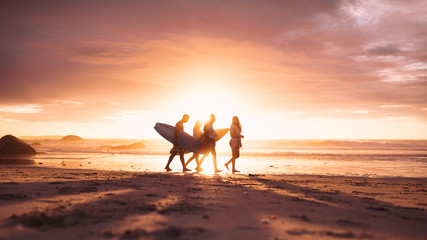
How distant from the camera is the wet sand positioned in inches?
144

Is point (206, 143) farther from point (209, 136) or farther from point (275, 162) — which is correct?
point (275, 162)

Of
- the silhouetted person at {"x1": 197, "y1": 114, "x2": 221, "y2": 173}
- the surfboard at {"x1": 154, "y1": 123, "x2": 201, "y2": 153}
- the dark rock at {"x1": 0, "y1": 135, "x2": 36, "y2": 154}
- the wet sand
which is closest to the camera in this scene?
the wet sand

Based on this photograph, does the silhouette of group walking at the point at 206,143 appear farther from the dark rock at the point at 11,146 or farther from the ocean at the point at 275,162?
the dark rock at the point at 11,146

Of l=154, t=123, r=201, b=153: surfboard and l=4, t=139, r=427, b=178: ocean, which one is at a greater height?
l=154, t=123, r=201, b=153: surfboard

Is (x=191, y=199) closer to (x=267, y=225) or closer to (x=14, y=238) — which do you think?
(x=267, y=225)

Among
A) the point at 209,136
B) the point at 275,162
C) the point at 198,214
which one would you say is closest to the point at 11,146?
the point at 209,136

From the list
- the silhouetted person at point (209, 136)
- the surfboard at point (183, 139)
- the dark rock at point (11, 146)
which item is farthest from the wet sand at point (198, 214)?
the dark rock at point (11, 146)

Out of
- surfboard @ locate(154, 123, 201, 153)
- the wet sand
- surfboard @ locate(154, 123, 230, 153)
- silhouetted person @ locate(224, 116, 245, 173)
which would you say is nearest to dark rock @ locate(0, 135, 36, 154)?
surfboard @ locate(154, 123, 230, 153)

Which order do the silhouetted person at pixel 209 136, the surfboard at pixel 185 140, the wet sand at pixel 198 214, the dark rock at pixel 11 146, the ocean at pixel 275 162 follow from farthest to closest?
the dark rock at pixel 11 146 < the ocean at pixel 275 162 < the surfboard at pixel 185 140 < the silhouetted person at pixel 209 136 < the wet sand at pixel 198 214

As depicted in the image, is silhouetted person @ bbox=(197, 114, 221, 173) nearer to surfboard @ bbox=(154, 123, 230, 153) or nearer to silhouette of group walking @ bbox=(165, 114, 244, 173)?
silhouette of group walking @ bbox=(165, 114, 244, 173)

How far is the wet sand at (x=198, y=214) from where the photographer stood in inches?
144

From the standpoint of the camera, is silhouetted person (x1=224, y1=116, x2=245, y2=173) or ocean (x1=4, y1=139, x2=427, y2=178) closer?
silhouetted person (x1=224, y1=116, x2=245, y2=173)

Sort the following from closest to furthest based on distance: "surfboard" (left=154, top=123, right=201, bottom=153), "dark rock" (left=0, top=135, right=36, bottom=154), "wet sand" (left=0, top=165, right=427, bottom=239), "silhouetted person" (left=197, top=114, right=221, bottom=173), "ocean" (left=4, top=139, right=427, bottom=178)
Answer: "wet sand" (left=0, top=165, right=427, bottom=239) → "silhouetted person" (left=197, top=114, right=221, bottom=173) → "surfboard" (left=154, top=123, right=201, bottom=153) → "ocean" (left=4, top=139, right=427, bottom=178) → "dark rock" (left=0, top=135, right=36, bottom=154)

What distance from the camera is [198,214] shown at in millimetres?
4535
